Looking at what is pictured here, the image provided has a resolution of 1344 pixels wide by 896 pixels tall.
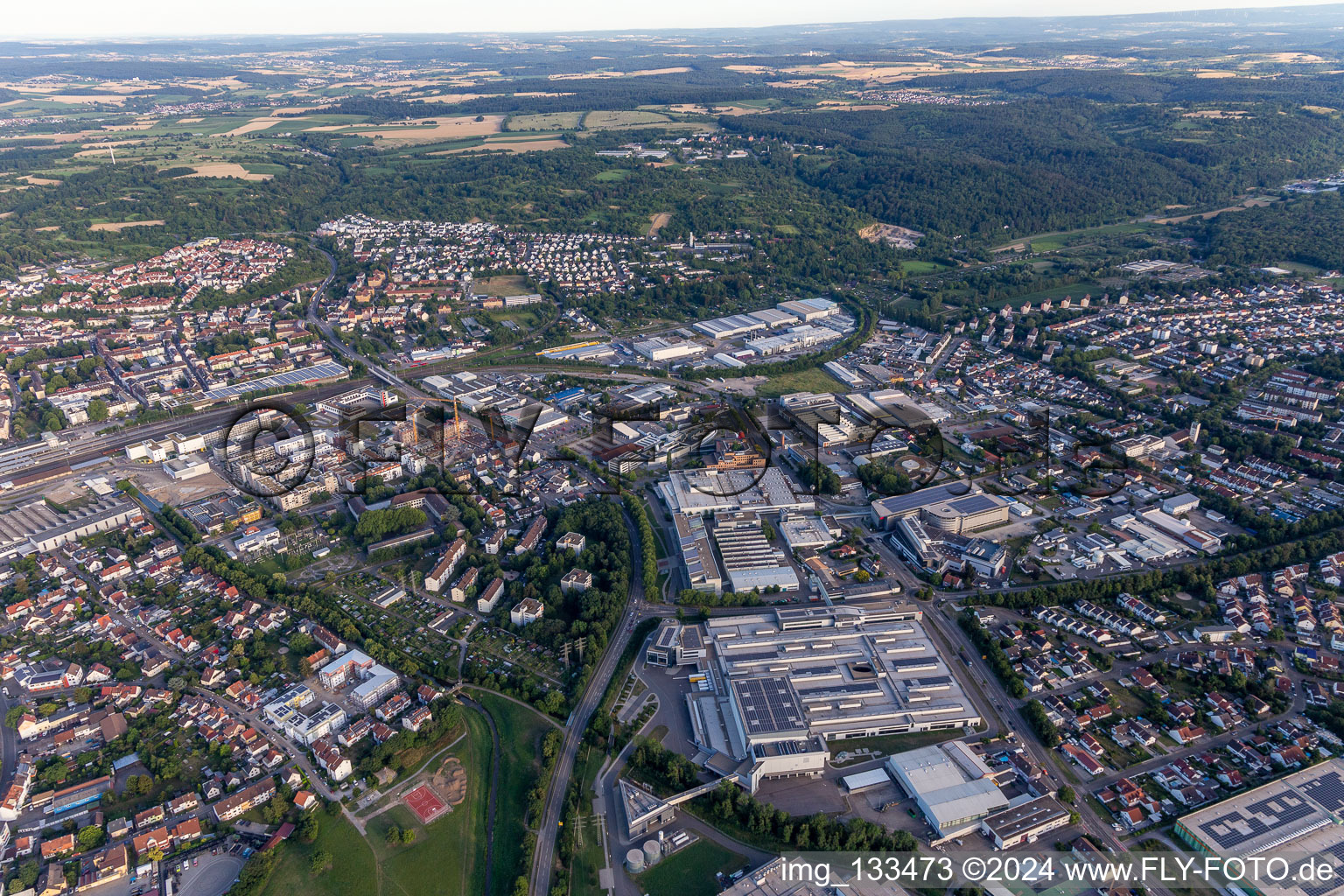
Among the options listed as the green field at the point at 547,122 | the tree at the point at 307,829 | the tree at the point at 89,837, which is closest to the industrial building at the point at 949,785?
the tree at the point at 307,829

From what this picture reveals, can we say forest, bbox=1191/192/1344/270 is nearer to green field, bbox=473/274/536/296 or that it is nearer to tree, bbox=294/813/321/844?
green field, bbox=473/274/536/296

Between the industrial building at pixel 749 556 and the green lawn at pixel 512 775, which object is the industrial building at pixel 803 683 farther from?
the green lawn at pixel 512 775

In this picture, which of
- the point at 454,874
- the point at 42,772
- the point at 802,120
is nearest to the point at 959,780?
the point at 454,874

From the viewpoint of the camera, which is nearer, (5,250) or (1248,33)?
(5,250)

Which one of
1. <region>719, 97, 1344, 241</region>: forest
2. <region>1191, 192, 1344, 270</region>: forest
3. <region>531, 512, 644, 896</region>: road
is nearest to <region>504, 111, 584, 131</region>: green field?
<region>719, 97, 1344, 241</region>: forest

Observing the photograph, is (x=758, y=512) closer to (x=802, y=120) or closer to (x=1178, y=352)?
(x=1178, y=352)

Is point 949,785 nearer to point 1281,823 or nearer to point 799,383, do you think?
point 1281,823
